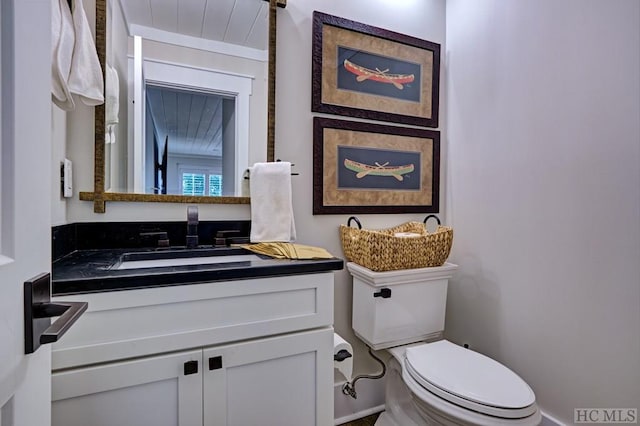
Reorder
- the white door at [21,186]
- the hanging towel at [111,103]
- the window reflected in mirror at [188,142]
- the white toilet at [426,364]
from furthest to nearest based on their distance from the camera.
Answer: the window reflected in mirror at [188,142], the hanging towel at [111,103], the white toilet at [426,364], the white door at [21,186]

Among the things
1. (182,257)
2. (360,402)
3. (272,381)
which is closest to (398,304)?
(360,402)

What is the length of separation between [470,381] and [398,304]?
42cm

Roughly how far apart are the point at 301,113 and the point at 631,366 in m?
1.60

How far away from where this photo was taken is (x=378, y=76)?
66.4 inches

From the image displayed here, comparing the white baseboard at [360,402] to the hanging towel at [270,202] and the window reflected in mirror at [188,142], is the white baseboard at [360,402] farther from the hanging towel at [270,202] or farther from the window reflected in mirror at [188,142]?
the window reflected in mirror at [188,142]

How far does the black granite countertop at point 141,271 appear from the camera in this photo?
0.80 metres

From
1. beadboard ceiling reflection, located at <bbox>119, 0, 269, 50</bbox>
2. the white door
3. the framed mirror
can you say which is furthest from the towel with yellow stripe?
beadboard ceiling reflection, located at <bbox>119, 0, 269, 50</bbox>

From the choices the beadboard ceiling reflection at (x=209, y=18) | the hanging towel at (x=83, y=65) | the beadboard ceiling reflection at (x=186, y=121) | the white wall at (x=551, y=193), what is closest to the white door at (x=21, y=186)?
the hanging towel at (x=83, y=65)

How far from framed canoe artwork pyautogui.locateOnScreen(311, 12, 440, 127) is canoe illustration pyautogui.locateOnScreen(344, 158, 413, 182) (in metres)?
0.25

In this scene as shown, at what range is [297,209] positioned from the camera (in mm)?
1549

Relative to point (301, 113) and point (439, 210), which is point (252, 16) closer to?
point (301, 113)

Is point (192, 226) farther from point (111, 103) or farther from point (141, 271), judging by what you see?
point (111, 103)

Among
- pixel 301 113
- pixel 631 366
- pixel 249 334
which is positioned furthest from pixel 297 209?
pixel 631 366

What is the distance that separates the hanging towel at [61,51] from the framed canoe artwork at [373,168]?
944 mm
